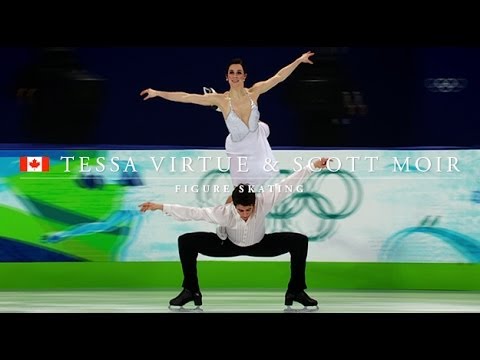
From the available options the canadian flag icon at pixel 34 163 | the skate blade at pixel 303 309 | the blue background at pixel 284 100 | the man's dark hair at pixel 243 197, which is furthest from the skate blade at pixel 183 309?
the canadian flag icon at pixel 34 163

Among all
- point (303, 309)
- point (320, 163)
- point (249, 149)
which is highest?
point (249, 149)

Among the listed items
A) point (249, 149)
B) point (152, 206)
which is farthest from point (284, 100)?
point (152, 206)

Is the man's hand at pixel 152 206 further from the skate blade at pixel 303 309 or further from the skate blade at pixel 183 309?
the skate blade at pixel 303 309

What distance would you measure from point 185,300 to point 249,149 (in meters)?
1.24

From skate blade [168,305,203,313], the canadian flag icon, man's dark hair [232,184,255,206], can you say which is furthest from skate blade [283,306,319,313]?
the canadian flag icon

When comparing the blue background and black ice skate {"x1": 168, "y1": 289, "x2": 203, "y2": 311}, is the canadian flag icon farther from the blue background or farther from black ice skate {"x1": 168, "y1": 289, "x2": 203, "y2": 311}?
black ice skate {"x1": 168, "y1": 289, "x2": 203, "y2": 311}

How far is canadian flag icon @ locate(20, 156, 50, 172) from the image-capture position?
31.4ft

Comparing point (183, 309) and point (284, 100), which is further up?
point (284, 100)

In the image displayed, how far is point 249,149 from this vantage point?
367 inches

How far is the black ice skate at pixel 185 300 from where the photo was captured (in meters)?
8.91

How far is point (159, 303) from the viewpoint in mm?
9117

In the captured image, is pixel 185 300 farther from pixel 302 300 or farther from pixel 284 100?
pixel 284 100
